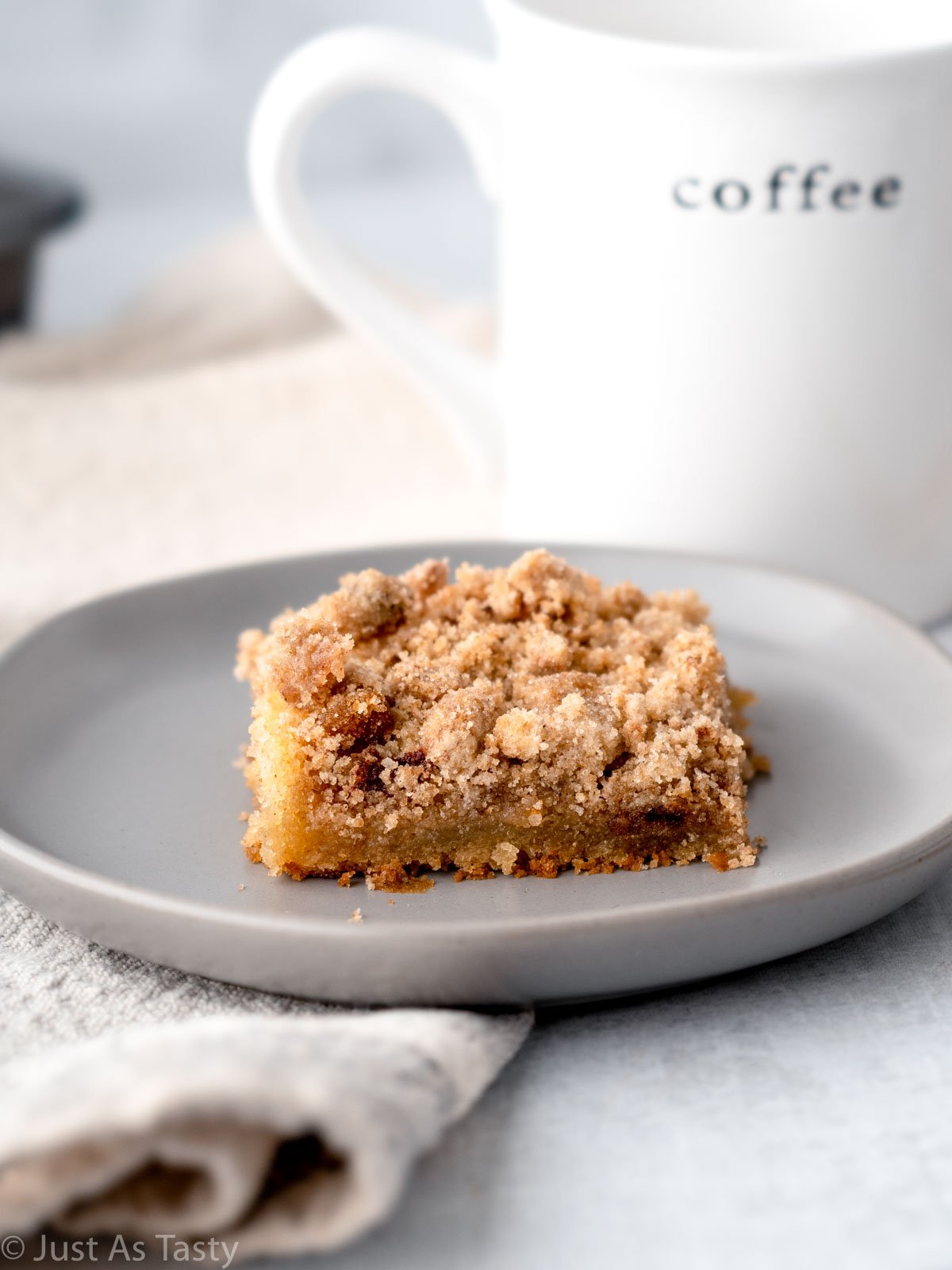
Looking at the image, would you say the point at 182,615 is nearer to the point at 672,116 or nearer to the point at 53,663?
the point at 53,663

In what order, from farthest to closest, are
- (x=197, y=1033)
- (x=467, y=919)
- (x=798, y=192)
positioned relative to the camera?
(x=798, y=192)
(x=467, y=919)
(x=197, y=1033)

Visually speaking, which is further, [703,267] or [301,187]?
[301,187]

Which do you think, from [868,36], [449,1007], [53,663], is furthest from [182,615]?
[868,36]

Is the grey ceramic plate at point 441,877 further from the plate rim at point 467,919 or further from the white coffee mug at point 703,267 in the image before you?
the white coffee mug at point 703,267

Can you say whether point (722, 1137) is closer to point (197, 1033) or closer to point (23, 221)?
point (197, 1033)

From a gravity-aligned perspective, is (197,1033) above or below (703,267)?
below

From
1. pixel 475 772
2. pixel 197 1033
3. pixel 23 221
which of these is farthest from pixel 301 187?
pixel 197 1033

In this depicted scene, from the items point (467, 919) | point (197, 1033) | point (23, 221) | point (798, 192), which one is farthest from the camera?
point (23, 221)
